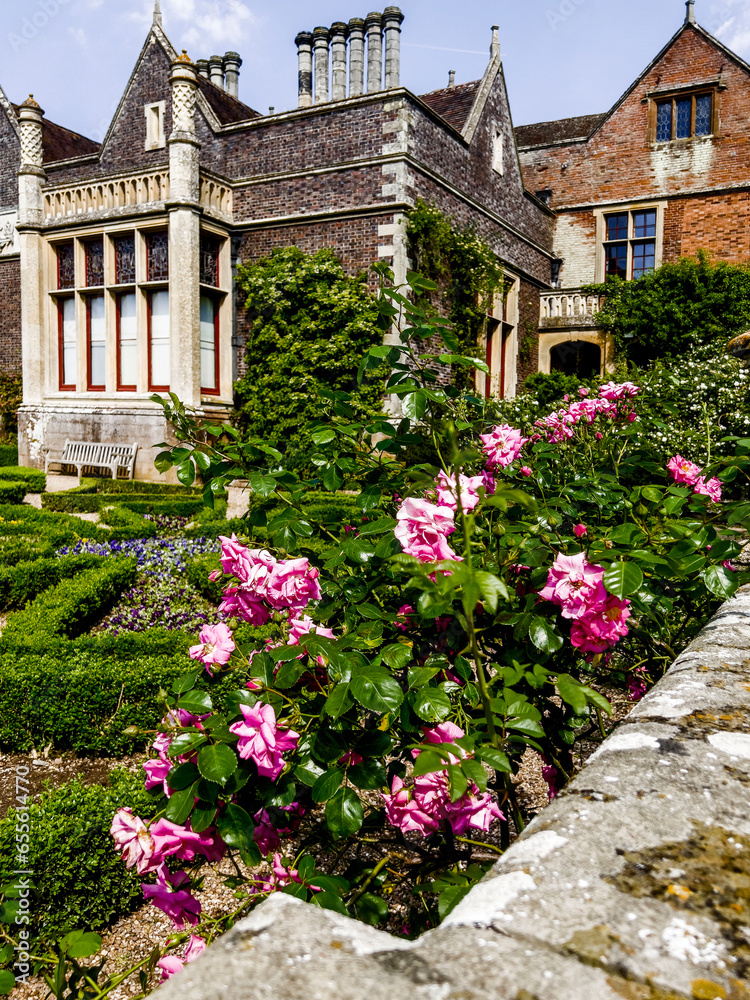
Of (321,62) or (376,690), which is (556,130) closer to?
(321,62)

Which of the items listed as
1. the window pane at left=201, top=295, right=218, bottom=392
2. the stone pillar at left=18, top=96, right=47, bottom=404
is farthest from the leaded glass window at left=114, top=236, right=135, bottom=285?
the stone pillar at left=18, top=96, right=47, bottom=404

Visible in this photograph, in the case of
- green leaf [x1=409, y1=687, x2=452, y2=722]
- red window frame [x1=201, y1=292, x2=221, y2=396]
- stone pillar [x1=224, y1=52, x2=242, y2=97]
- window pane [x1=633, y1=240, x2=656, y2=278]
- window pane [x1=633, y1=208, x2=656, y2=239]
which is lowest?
green leaf [x1=409, y1=687, x2=452, y2=722]

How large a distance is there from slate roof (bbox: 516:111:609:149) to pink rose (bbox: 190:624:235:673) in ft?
67.3

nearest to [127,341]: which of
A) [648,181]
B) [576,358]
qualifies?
[576,358]

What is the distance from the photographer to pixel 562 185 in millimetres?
18750

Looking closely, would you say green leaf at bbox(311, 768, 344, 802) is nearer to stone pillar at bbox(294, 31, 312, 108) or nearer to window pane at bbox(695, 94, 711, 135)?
stone pillar at bbox(294, 31, 312, 108)

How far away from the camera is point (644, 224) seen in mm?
17734

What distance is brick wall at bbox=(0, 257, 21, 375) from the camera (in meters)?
15.3

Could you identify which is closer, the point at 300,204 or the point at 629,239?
the point at 300,204

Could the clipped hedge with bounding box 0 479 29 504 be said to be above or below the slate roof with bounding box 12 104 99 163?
below

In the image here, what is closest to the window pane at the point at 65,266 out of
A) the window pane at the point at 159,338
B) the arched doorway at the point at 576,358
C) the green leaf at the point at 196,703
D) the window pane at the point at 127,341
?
the window pane at the point at 127,341

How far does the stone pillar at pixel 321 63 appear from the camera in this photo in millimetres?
17094

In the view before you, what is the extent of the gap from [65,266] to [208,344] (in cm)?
346

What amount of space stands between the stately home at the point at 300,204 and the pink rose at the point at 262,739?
996 cm
